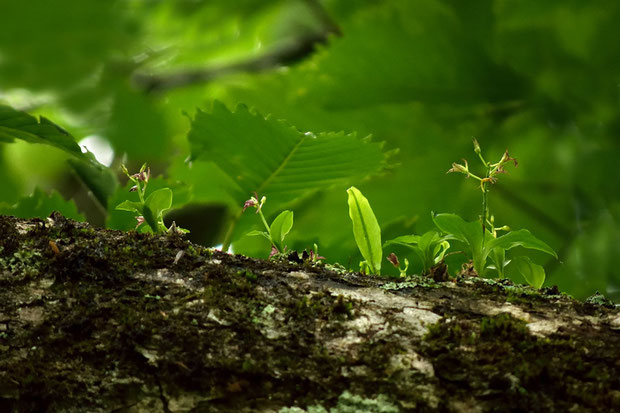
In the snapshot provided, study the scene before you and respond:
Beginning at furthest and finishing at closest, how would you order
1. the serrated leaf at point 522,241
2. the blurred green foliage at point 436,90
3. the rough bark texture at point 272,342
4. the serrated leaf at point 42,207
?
the blurred green foliage at point 436,90, the serrated leaf at point 42,207, the serrated leaf at point 522,241, the rough bark texture at point 272,342

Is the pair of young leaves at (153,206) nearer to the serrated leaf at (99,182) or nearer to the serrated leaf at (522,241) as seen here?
the serrated leaf at (99,182)

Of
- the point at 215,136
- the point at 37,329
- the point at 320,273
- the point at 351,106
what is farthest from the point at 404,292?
the point at 351,106

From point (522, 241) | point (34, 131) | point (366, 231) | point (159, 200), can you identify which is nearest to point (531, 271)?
point (522, 241)

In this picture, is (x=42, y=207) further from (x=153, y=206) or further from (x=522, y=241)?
(x=522, y=241)

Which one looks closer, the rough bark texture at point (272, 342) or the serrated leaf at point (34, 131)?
the rough bark texture at point (272, 342)

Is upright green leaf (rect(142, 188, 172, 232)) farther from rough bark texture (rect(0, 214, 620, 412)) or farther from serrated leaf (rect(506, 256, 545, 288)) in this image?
serrated leaf (rect(506, 256, 545, 288))

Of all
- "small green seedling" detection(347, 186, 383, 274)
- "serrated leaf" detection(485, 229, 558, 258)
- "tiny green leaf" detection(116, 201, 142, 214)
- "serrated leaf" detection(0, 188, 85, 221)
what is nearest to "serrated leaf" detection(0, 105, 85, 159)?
"tiny green leaf" detection(116, 201, 142, 214)

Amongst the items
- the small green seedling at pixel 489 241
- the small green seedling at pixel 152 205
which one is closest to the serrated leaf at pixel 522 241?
the small green seedling at pixel 489 241
